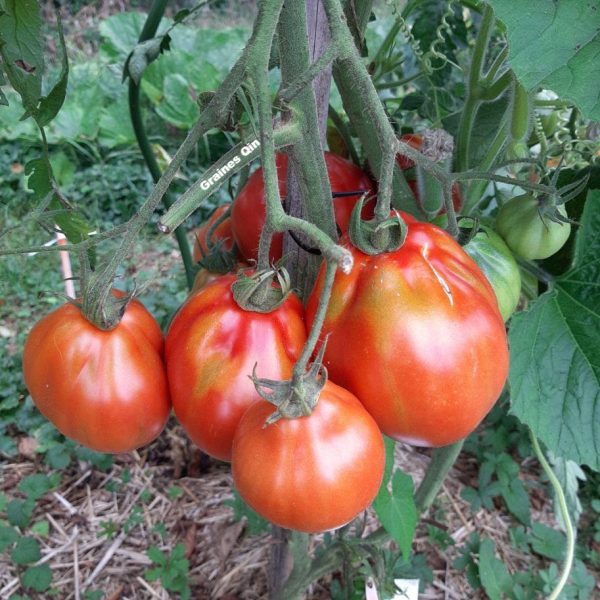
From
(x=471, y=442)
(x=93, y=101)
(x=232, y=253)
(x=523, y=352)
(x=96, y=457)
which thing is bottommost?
(x=471, y=442)

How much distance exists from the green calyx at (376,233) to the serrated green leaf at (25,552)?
1374 millimetres

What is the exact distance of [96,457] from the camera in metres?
1.85

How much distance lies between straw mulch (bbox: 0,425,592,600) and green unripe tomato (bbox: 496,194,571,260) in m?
1.08

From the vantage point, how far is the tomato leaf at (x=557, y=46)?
54cm

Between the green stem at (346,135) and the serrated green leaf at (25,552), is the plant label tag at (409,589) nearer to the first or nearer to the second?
the green stem at (346,135)

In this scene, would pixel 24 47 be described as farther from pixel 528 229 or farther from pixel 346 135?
pixel 528 229

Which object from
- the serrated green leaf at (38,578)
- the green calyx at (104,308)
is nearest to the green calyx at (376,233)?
the green calyx at (104,308)

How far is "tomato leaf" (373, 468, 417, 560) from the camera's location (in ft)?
3.16

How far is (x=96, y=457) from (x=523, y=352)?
4.79 ft

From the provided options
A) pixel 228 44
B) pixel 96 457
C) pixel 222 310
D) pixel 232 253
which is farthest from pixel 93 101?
pixel 222 310

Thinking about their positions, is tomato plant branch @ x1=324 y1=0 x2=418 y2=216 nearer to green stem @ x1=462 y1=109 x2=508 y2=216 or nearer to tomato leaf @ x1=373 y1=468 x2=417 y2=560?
green stem @ x1=462 y1=109 x2=508 y2=216

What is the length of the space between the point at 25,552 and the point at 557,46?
5.18 ft

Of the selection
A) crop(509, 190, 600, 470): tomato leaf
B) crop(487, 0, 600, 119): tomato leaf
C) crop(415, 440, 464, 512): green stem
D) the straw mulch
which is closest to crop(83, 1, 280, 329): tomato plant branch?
crop(487, 0, 600, 119): tomato leaf

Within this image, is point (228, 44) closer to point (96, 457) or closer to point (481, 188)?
point (96, 457)
